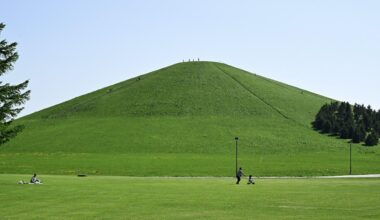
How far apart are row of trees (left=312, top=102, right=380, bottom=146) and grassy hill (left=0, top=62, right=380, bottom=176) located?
16.1 feet

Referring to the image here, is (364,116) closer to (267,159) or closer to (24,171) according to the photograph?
(267,159)

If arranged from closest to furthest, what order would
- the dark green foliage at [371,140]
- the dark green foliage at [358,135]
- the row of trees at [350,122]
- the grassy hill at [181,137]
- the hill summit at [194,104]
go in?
the grassy hill at [181,137]
the dark green foliage at [371,140]
the dark green foliage at [358,135]
the row of trees at [350,122]
the hill summit at [194,104]

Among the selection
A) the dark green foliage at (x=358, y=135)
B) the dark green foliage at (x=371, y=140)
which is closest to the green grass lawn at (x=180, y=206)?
the dark green foliage at (x=371, y=140)

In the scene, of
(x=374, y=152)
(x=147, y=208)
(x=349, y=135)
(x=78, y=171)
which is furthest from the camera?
(x=349, y=135)

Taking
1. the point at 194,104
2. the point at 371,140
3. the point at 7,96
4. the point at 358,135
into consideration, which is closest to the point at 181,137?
the point at 194,104

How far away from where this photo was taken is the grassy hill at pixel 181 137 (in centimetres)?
10494

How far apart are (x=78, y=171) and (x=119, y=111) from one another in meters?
80.6

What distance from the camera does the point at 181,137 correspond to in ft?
484

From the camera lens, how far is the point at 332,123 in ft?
539

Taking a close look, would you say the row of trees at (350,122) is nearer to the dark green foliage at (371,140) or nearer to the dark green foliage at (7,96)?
the dark green foliage at (371,140)

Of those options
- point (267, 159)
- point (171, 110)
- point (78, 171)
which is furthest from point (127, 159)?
point (171, 110)

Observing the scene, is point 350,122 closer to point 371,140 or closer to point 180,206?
point 371,140

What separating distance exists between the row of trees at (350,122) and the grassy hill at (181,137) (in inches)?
193

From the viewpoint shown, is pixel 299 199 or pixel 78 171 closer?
pixel 299 199
